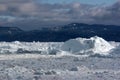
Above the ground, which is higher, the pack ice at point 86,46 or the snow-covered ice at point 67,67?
the pack ice at point 86,46

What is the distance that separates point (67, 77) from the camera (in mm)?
25250

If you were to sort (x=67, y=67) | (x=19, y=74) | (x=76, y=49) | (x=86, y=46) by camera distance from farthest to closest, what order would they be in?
1. (x=86, y=46)
2. (x=76, y=49)
3. (x=67, y=67)
4. (x=19, y=74)

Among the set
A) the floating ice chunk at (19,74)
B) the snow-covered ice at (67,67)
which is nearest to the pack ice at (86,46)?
the snow-covered ice at (67,67)

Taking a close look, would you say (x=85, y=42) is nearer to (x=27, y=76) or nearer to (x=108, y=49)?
(x=108, y=49)

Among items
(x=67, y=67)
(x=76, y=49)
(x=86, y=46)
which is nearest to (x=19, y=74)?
(x=67, y=67)

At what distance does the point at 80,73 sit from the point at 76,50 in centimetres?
2151

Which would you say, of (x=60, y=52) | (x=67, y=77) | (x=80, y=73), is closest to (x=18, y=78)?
(x=67, y=77)

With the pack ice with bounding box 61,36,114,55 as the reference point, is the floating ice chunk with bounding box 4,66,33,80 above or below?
below

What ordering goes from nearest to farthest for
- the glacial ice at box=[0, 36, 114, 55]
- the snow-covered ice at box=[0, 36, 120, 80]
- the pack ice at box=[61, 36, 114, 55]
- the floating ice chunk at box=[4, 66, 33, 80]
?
the floating ice chunk at box=[4, 66, 33, 80]
the snow-covered ice at box=[0, 36, 120, 80]
the glacial ice at box=[0, 36, 114, 55]
the pack ice at box=[61, 36, 114, 55]

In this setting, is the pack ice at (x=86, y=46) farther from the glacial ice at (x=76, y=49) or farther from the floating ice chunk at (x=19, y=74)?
the floating ice chunk at (x=19, y=74)

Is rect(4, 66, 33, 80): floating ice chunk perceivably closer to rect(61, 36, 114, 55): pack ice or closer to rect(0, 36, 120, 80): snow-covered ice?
rect(0, 36, 120, 80): snow-covered ice

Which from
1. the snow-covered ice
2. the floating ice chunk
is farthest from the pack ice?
the floating ice chunk

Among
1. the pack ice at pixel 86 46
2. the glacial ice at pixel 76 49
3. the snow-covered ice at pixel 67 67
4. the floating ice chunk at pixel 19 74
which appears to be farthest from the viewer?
the pack ice at pixel 86 46

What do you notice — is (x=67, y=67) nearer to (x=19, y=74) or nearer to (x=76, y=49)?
(x=19, y=74)
